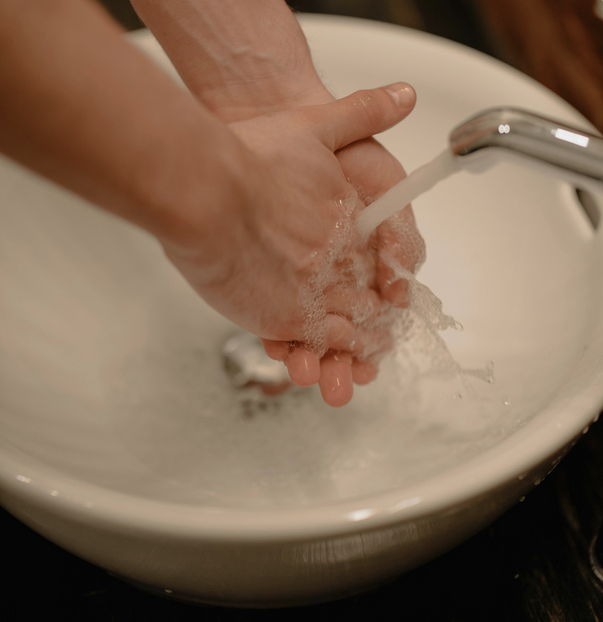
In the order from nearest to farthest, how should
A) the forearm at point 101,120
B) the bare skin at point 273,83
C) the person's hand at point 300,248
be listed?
the forearm at point 101,120, the person's hand at point 300,248, the bare skin at point 273,83

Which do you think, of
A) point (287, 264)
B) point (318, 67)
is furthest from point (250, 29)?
point (287, 264)

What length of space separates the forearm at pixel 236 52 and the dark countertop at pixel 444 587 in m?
0.47

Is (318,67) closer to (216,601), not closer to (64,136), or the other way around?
(64,136)

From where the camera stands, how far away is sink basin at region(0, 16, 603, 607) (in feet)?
1.09

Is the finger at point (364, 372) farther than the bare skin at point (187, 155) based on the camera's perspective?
Yes

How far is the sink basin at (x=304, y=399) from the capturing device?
33 cm

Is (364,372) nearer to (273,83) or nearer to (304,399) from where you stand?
(304,399)

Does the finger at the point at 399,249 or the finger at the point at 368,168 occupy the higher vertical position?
the finger at the point at 368,168

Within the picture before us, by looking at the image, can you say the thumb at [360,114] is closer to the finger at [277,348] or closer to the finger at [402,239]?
the finger at [402,239]

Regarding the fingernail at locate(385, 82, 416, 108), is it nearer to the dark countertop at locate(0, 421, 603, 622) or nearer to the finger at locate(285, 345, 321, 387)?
the finger at locate(285, 345, 321, 387)

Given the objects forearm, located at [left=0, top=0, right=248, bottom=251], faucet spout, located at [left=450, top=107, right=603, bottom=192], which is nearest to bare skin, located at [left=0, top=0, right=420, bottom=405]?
forearm, located at [left=0, top=0, right=248, bottom=251]

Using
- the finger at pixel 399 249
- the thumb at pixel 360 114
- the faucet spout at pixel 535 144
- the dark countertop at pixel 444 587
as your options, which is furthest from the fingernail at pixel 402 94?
the dark countertop at pixel 444 587

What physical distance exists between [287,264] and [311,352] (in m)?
0.10

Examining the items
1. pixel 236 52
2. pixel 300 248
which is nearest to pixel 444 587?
pixel 300 248
